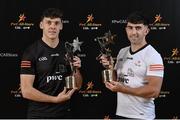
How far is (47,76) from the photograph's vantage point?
90.7 inches

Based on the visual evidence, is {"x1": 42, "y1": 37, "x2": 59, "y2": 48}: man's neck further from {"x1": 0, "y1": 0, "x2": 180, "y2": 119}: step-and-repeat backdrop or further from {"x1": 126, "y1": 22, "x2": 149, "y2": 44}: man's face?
{"x1": 126, "y1": 22, "x2": 149, "y2": 44}: man's face

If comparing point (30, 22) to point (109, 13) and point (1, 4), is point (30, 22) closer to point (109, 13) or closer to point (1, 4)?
point (1, 4)

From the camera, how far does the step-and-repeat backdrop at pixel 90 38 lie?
278 cm

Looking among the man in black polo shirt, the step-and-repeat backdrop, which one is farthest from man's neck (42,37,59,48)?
the step-and-repeat backdrop

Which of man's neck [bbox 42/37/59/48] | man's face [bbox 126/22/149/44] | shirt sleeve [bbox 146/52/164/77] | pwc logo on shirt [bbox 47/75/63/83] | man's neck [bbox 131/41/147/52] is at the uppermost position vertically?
man's face [bbox 126/22/149/44]

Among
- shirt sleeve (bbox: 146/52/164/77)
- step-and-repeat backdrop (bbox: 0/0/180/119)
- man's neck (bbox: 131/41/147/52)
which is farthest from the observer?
step-and-repeat backdrop (bbox: 0/0/180/119)

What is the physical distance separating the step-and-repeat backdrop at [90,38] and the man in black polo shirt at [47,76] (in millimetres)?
441

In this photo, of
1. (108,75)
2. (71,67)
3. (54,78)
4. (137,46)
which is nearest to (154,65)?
(137,46)

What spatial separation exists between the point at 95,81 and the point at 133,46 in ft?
1.95

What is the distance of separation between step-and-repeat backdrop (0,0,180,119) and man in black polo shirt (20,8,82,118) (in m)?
0.44

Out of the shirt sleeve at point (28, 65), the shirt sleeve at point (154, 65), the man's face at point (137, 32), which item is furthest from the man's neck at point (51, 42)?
the shirt sleeve at point (154, 65)

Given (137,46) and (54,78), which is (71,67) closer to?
(54,78)

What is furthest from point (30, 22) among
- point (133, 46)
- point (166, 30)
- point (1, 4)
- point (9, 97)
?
point (166, 30)

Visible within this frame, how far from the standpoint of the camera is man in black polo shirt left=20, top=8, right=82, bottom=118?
2287mm
